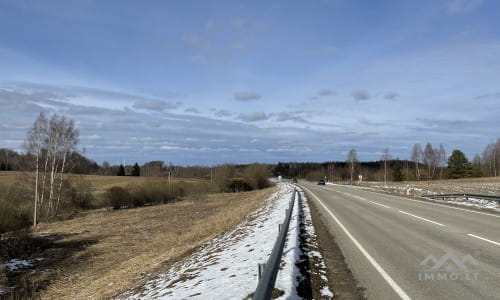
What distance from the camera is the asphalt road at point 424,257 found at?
6.22 meters

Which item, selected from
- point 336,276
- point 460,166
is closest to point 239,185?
point 460,166

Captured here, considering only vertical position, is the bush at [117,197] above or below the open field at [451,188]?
below

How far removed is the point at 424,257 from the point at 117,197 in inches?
2153

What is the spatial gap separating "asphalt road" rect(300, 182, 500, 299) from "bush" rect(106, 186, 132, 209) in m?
48.3

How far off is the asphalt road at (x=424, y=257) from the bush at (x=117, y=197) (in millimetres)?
48320

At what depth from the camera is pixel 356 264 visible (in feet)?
27.0

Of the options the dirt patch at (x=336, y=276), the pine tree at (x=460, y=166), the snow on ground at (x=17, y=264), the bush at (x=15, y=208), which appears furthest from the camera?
the pine tree at (x=460, y=166)

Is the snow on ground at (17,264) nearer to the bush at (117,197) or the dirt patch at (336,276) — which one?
the dirt patch at (336,276)

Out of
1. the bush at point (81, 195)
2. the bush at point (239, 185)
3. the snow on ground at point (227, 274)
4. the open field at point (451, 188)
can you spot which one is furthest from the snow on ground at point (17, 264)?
the bush at point (239, 185)

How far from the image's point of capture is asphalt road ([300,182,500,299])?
6223mm

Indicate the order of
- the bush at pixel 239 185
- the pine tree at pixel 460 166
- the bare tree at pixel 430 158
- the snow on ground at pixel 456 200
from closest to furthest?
the snow on ground at pixel 456 200
the bush at pixel 239 185
the pine tree at pixel 460 166
the bare tree at pixel 430 158

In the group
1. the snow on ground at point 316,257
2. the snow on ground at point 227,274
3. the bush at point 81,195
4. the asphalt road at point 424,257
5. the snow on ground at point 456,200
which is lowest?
the bush at point 81,195

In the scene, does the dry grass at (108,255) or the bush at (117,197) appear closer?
the dry grass at (108,255)

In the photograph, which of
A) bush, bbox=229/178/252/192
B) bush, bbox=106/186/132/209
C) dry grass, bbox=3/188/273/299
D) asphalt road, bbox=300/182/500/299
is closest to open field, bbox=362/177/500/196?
dry grass, bbox=3/188/273/299
